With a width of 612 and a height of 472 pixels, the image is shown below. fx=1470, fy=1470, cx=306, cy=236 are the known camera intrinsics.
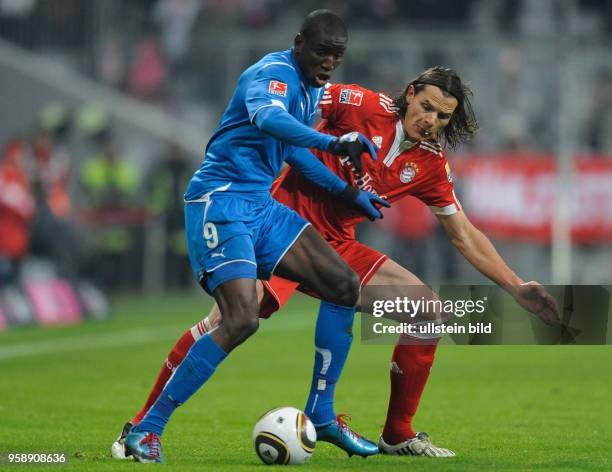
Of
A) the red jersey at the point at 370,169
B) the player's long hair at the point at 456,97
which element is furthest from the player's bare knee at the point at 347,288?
the player's long hair at the point at 456,97

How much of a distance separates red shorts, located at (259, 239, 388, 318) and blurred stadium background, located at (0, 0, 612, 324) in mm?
13831

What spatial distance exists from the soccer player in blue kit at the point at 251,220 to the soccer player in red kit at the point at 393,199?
1.61 ft

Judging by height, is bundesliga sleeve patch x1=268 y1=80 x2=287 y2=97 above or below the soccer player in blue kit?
above

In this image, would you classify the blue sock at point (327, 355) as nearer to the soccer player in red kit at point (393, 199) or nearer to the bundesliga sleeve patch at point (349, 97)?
the soccer player in red kit at point (393, 199)

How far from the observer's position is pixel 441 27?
23.2m

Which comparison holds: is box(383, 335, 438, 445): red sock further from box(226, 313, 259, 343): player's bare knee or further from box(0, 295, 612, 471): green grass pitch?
box(226, 313, 259, 343): player's bare knee

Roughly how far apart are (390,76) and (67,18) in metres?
4.96

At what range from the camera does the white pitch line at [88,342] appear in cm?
1457

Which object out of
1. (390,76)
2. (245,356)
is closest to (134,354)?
(245,356)

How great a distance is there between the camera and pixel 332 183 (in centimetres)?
750

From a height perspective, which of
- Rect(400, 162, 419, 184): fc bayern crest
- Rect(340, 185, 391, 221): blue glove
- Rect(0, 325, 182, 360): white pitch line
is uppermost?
Rect(400, 162, 419, 184): fc bayern crest

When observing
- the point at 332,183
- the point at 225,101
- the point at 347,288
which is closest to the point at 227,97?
the point at 225,101

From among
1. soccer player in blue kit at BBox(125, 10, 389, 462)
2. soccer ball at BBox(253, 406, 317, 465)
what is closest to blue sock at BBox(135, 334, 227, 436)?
soccer player in blue kit at BBox(125, 10, 389, 462)

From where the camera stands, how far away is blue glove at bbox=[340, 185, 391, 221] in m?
7.39
